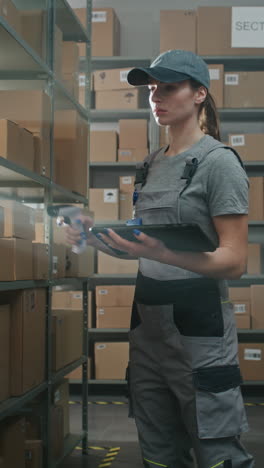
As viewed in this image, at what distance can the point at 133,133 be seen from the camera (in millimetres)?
4699

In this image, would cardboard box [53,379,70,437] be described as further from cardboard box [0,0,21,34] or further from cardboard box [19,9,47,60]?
cardboard box [0,0,21,34]

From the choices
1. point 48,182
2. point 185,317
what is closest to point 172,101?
point 185,317

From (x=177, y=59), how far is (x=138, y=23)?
389cm

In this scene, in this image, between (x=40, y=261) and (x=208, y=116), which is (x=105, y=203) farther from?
(x=208, y=116)

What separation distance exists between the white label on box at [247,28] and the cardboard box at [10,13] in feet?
8.47

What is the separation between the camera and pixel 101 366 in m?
4.54

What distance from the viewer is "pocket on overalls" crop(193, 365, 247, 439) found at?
1.40 m

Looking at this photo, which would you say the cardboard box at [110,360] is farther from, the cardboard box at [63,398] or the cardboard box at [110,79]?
the cardboard box at [110,79]

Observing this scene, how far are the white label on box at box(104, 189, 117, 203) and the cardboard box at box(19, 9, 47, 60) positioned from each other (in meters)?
2.11

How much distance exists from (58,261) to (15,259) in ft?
1.89

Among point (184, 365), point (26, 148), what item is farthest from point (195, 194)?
point (26, 148)

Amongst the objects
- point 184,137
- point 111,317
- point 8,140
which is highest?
point 8,140

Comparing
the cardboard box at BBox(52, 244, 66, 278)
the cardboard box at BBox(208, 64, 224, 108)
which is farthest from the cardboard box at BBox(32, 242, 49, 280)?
the cardboard box at BBox(208, 64, 224, 108)

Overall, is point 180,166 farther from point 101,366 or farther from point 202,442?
point 101,366
